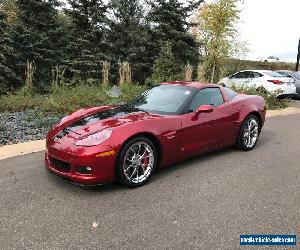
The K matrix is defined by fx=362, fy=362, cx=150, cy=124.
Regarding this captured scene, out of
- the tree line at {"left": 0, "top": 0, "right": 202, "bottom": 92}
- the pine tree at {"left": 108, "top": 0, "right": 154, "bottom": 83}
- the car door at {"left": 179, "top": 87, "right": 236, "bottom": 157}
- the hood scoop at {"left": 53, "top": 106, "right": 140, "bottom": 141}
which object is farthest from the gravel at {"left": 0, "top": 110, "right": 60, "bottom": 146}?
the pine tree at {"left": 108, "top": 0, "right": 154, "bottom": 83}

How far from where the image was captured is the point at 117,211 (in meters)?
4.09

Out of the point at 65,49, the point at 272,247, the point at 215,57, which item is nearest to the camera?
the point at 272,247

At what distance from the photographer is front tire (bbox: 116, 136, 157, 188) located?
4.56 m

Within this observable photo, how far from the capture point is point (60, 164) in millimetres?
4613

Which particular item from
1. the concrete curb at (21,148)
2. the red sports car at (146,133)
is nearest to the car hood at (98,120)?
the red sports car at (146,133)

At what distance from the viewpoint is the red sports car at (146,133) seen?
444 cm

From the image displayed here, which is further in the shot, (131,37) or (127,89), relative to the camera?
(131,37)

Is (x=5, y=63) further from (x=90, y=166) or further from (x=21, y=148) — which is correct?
(x=90, y=166)

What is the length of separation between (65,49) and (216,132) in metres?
15.9

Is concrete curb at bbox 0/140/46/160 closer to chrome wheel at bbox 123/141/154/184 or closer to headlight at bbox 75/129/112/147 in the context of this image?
headlight at bbox 75/129/112/147

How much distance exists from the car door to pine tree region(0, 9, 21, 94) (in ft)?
35.5

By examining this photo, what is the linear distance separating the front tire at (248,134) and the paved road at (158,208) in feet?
2.22

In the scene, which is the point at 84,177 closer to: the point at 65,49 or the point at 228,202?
the point at 228,202

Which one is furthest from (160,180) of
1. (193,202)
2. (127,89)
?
(127,89)
